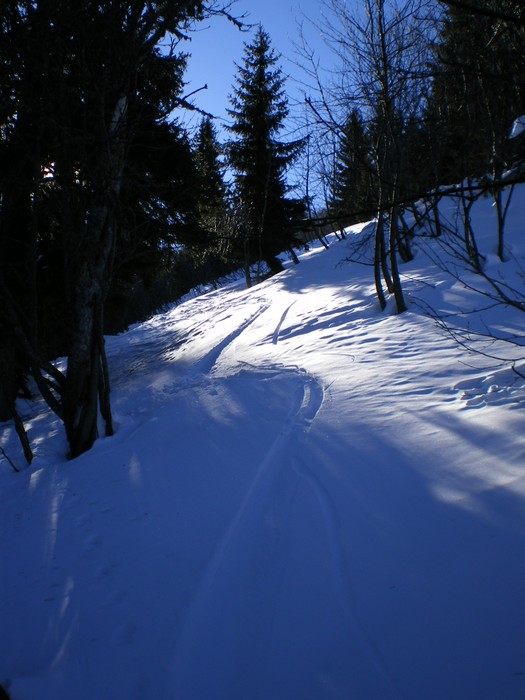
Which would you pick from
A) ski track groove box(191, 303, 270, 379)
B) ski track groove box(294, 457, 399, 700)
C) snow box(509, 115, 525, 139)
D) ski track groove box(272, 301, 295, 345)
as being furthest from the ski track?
A: ski track groove box(272, 301, 295, 345)

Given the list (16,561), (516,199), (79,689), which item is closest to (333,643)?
(79,689)

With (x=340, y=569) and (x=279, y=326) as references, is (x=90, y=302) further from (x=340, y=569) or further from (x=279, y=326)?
(x=279, y=326)

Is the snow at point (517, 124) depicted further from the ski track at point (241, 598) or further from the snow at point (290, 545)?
the ski track at point (241, 598)

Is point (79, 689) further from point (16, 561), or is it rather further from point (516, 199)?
point (516, 199)

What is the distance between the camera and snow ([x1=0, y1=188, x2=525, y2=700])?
2006 mm

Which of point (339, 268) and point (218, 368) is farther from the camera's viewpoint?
point (339, 268)

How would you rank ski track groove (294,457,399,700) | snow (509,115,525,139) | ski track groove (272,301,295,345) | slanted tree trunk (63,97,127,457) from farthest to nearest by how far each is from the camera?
ski track groove (272,301,295,345) < slanted tree trunk (63,97,127,457) < snow (509,115,525,139) < ski track groove (294,457,399,700)

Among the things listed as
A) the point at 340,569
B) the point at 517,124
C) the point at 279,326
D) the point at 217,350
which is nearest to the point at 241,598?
the point at 340,569

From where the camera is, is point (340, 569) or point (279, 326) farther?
point (279, 326)

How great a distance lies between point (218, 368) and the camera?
26.0 feet

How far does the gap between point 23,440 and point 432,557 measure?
16.8 feet

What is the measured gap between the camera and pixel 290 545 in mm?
2820

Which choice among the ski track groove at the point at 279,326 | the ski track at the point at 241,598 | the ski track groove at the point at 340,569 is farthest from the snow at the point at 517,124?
the ski track groove at the point at 279,326

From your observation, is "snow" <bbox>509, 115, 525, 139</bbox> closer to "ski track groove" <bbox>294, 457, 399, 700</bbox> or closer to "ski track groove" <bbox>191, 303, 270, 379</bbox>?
"ski track groove" <bbox>294, 457, 399, 700</bbox>
